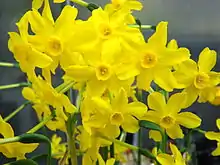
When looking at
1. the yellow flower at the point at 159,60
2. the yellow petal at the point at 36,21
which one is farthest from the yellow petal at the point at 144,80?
the yellow petal at the point at 36,21

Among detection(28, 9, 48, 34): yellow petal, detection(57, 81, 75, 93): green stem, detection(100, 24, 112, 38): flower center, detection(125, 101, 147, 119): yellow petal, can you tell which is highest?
detection(28, 9, 48, 34): yellow petal

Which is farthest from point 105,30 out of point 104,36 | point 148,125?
point 148,125

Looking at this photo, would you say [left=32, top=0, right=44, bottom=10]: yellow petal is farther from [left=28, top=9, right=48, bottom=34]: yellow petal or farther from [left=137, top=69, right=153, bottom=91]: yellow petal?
[left=137, top=69, right=153, bottom=91]: yellow petal

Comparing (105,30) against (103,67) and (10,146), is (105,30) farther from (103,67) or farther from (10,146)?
(10,146)

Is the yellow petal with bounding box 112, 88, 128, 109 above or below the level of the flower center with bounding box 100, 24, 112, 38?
below

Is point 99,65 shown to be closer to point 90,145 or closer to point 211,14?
point 90,145

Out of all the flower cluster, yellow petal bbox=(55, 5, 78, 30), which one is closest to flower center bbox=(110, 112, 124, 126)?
the flower cluster

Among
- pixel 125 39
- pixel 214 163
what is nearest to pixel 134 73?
pixel 125 39

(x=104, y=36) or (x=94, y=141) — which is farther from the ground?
(x=104, y=36)
